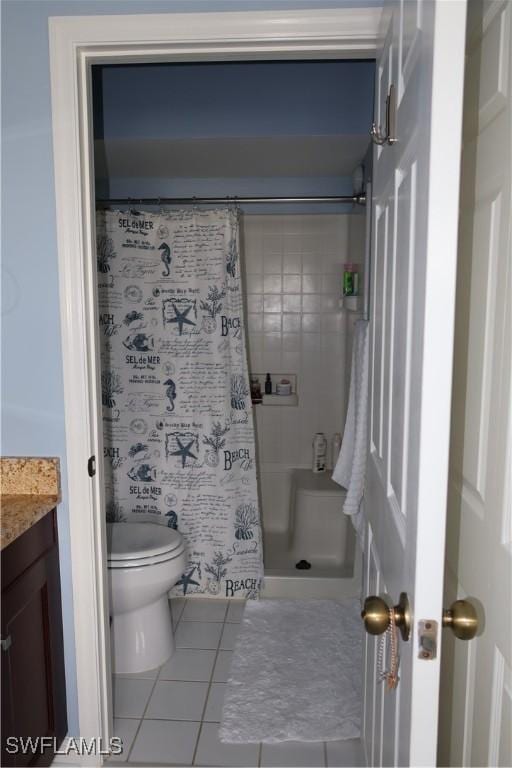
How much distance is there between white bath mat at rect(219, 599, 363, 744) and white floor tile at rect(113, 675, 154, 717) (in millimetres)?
299

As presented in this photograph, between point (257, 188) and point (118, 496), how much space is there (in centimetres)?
178

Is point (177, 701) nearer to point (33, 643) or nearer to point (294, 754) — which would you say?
point (294, 754)

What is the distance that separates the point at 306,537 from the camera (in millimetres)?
3096

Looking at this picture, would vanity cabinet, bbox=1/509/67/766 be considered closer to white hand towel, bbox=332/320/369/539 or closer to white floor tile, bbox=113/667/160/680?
white floor tile, bbox=113/667/160/680

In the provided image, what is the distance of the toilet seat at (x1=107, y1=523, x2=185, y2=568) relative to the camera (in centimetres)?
219

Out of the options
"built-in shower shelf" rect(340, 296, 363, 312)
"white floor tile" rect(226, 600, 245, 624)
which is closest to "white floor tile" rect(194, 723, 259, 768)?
"white floor tile" rect(226, 600, 245, 624)

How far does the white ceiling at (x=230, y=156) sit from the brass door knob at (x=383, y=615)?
7.16 feet

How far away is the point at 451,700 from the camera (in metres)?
1.28

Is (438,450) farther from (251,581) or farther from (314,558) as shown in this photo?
(314,558)

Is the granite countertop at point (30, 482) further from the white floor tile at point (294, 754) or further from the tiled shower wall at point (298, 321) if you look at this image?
the tiled shower wall at point (298, 321)

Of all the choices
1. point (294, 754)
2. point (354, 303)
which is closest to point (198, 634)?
point (294, 754)

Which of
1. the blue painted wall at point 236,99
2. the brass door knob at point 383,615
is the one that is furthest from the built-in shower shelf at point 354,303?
the brass door knob at point 383,615

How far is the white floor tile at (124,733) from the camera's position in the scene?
1.80 meters

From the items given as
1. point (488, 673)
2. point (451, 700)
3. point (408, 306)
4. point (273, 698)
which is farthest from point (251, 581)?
point (408, 306)
